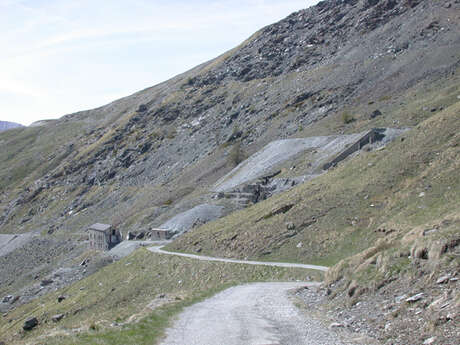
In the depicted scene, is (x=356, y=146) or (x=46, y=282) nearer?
(x=356, y=146)

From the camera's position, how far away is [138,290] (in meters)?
40.7

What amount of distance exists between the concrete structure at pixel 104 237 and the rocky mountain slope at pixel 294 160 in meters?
3.15

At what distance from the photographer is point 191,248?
48812 mm

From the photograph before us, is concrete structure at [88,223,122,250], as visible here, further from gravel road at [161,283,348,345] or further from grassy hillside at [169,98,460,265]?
gravel road at [161,283,348,345]

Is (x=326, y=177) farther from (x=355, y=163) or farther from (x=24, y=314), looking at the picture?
(x=24, y=314)

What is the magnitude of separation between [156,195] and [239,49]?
284 ft

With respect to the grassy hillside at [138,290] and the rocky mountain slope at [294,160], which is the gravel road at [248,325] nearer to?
the grassy hillside at [138,290]

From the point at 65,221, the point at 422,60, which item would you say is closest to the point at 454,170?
the point at 422,60

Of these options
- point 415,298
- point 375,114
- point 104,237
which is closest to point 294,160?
point 375,114

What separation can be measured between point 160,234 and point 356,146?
27.4 m

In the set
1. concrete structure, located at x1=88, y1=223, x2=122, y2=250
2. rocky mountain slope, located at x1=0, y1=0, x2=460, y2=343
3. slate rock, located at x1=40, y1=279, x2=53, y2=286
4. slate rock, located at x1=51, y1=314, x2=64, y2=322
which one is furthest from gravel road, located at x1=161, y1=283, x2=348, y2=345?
concrete structure, located at x1=88, y1=223, x2=122, y2=250

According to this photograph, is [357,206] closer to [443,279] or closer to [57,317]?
[443,279]

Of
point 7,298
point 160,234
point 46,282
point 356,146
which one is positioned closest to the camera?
point 356,146

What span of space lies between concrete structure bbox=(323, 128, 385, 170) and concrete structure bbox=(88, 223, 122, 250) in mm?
33704
